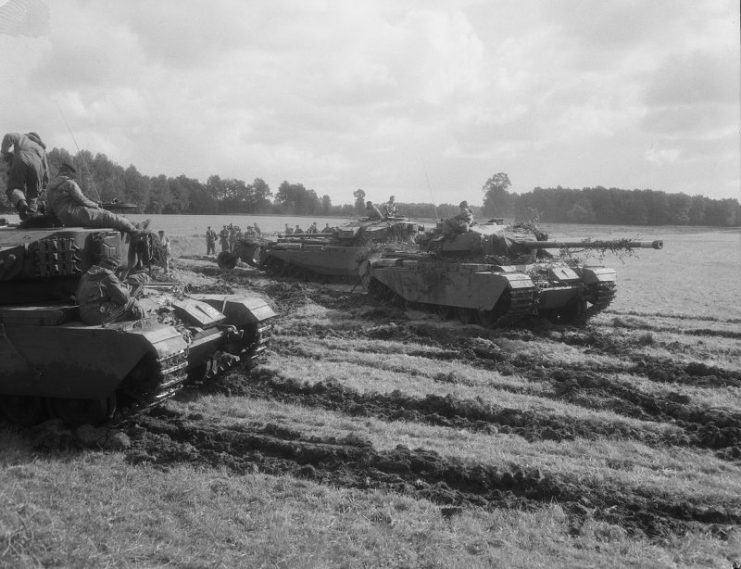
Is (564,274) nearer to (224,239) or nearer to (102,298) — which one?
(102,298)

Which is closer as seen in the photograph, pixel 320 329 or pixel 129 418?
pixel 129 418

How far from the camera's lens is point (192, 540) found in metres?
4.66

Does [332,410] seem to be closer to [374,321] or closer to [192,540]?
[192,540]

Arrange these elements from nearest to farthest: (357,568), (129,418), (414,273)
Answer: (357,568) < (129,418) < (414,273)

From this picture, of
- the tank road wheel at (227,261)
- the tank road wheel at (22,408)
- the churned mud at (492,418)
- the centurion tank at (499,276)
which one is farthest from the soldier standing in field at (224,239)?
the tank road wheel at (22,408)

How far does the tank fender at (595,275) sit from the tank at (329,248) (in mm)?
6832


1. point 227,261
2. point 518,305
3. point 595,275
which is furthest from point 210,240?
point 518,305

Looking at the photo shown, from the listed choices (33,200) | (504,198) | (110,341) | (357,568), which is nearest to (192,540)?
(357,568)

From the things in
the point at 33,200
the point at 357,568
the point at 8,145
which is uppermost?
the point at 8,145

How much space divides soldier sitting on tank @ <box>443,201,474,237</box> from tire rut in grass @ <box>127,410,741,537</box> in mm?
8709

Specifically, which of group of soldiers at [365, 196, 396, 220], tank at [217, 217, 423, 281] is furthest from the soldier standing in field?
group of soldiers at [365, 196, 396, 220]

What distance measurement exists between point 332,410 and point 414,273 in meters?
7.56

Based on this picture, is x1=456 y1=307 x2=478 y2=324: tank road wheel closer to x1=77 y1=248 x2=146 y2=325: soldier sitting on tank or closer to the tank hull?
the tank hull

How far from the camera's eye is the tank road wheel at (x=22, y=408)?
24.0 ft
